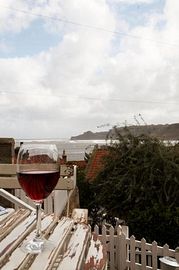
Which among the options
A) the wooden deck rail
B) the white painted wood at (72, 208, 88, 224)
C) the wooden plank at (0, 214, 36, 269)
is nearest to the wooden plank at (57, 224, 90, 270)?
the wooden deck rail

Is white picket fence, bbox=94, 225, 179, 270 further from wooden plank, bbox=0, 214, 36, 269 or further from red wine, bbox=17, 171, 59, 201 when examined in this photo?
red wine, bbox=17, 171, 59, 201

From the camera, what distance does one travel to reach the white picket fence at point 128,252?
4.34m

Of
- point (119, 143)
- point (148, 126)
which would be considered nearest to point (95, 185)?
point (119, 143)

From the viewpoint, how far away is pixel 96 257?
1110 mm

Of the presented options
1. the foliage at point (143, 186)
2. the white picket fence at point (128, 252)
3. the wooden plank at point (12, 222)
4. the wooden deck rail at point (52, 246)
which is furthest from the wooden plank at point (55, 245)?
the foliage at point (143, 186)

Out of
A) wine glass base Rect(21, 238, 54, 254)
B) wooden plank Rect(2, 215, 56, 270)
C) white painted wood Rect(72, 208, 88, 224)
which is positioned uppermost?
wine glass base Rect(21, 238, 54, 254)

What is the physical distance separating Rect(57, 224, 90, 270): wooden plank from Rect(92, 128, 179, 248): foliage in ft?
17.3

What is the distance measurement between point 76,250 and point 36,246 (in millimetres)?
113

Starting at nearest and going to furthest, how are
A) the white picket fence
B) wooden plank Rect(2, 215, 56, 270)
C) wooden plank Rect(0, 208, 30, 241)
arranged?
wooden plank Rect(2, 215, 56, 270) → wooden plank Rect(0, 208, 30, 241) → the white picket fence

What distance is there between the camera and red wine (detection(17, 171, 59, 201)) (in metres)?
1.17

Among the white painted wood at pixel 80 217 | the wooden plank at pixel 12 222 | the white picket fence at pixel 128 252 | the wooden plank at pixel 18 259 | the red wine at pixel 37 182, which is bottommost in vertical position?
the white picket fence at pixel 128 252

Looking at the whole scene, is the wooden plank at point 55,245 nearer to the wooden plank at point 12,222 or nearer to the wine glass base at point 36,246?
the wine glass base at point 36,246

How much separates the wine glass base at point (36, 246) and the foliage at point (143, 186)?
5.43 meters

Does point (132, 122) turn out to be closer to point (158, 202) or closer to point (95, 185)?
point (95, 185)
